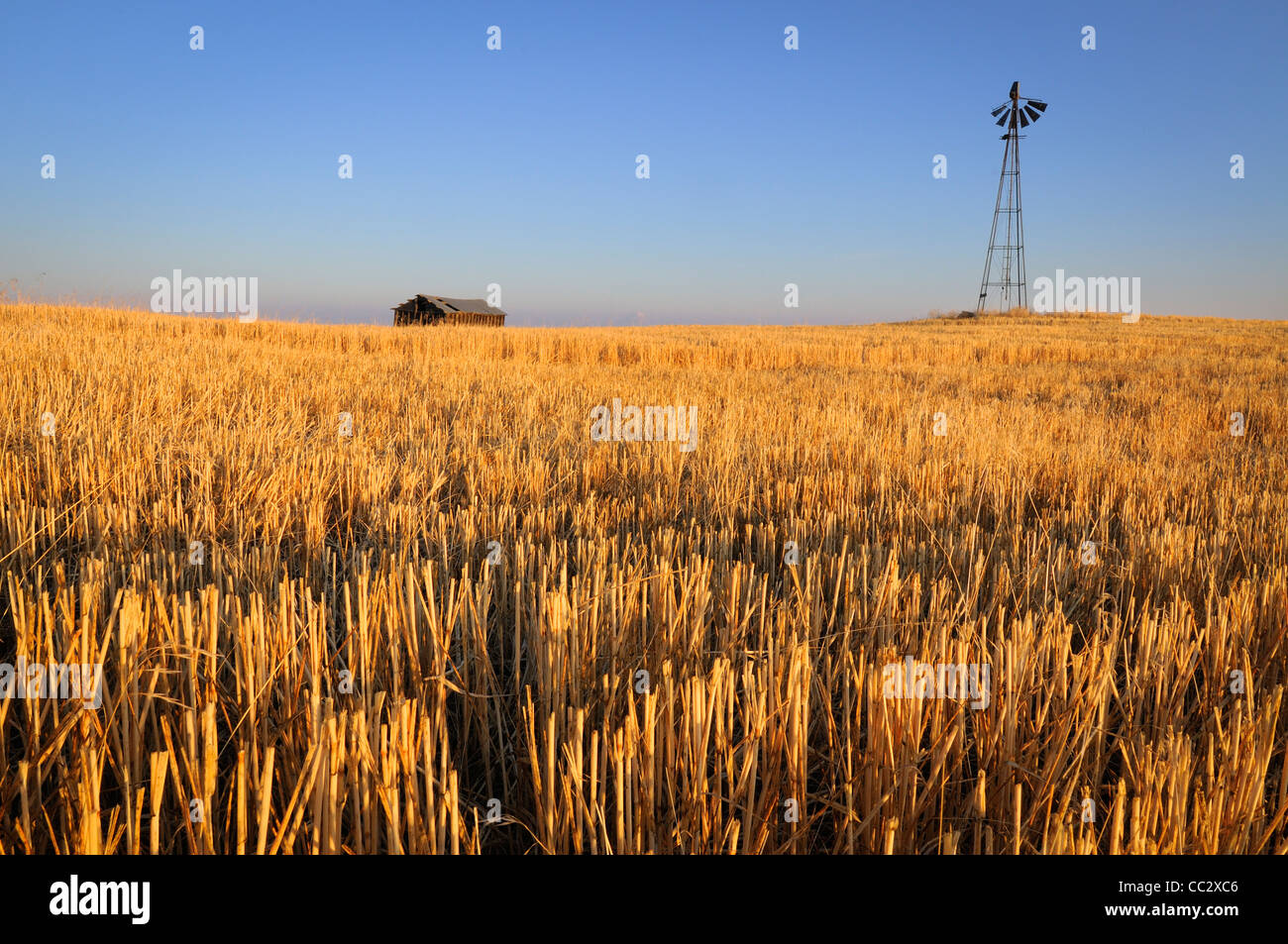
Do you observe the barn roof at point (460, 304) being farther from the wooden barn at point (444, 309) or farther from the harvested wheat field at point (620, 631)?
the harvested wheat field at point (620, 631)

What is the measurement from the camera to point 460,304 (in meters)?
44.2

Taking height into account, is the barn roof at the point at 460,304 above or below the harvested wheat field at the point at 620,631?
above

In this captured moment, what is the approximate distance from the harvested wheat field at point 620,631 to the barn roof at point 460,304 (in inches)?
1430

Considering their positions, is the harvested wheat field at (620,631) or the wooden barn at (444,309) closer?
the harvested wheat field at (620,631)

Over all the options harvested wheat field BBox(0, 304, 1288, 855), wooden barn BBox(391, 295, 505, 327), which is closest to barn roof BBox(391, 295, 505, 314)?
wooden barn BBox(391, 295, 505, 327)

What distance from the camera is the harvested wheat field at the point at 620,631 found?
4.89ft

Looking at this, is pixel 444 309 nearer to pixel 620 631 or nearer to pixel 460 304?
pixel 460 304

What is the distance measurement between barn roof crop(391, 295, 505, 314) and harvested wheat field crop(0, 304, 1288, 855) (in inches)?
1430

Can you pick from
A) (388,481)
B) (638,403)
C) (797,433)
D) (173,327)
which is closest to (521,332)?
(173,327)

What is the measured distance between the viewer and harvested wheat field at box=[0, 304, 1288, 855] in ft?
4.89

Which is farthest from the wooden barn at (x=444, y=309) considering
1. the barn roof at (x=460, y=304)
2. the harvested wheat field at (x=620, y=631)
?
the harvested wheat field at (x=620, y=631)

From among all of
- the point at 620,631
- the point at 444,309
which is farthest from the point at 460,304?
the point at 620,631

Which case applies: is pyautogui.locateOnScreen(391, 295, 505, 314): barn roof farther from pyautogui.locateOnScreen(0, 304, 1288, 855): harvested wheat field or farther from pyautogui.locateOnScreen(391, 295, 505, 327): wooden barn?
pyautogui.locateOnScreen(0, 304, 1288, 855): harvested wheat field

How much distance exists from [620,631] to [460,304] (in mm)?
44730
